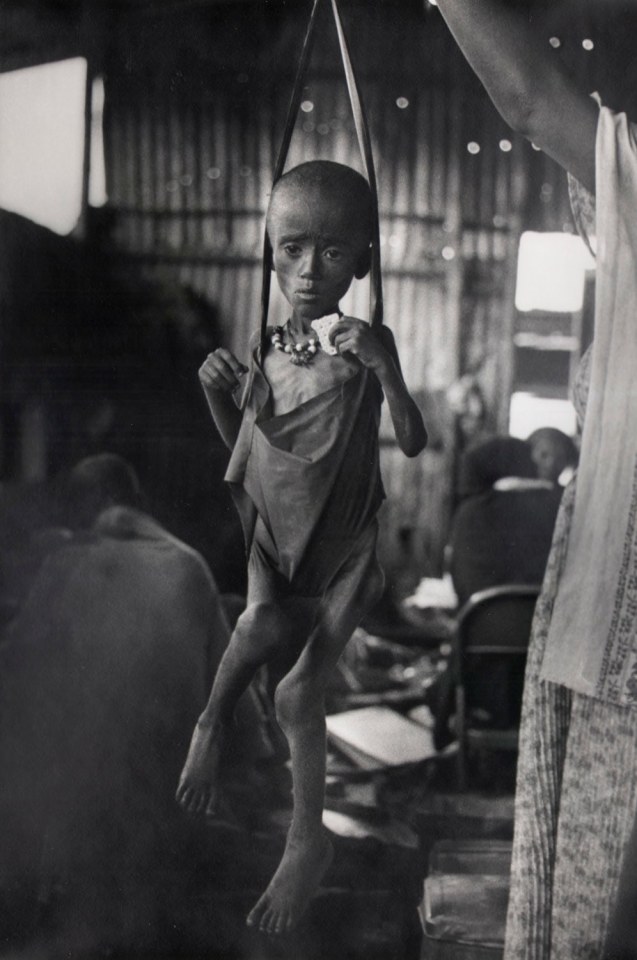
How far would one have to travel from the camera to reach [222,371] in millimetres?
1757

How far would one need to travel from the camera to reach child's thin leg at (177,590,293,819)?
1756mm

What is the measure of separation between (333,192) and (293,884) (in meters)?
1.15

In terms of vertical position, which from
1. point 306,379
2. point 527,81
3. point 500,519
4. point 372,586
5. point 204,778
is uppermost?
point 527,81

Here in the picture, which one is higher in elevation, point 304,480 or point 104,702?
point 304,480

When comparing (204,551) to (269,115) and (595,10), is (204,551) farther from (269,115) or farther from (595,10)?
(595,10)

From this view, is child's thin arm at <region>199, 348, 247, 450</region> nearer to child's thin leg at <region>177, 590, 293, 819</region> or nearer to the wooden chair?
child's thin leg at <region>177, 590, 293, 819</region>

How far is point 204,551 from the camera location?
1.80 meters

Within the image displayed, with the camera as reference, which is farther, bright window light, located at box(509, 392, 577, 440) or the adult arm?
bright window light, located at box(509, 392, 577, 440)

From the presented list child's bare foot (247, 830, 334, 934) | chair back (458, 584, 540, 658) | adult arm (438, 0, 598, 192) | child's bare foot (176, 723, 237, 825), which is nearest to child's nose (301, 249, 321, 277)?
adult arm (438, 0, 598, 192)

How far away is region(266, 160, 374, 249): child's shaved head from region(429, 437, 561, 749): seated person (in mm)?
445

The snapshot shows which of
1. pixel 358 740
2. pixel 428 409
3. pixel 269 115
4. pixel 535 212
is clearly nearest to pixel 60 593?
pixel 358 740

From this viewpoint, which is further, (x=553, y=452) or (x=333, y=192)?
(x=553, y=452)

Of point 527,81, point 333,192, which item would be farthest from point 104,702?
point 527,81

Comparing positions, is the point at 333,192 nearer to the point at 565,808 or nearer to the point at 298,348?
the point at 298,348
